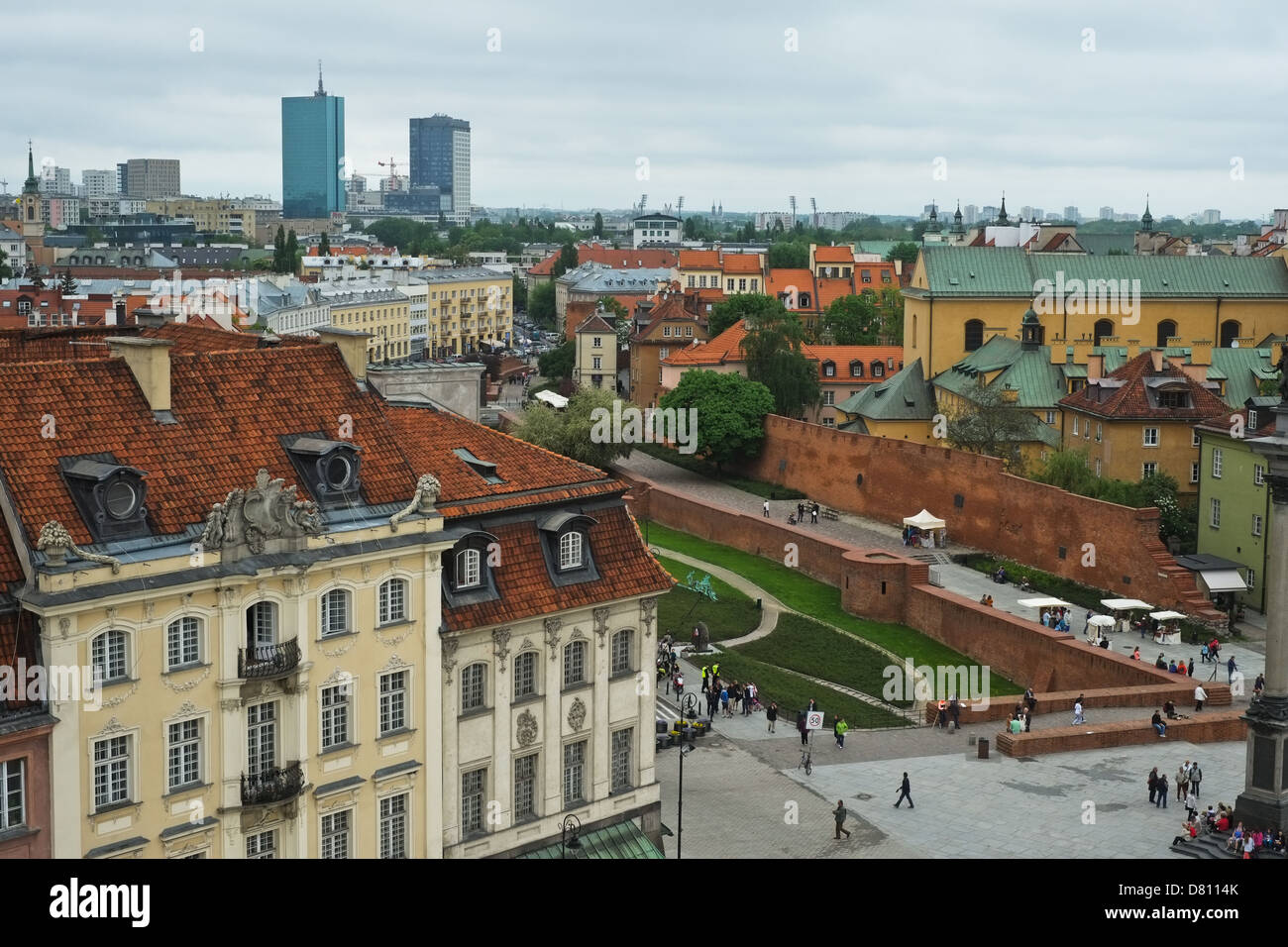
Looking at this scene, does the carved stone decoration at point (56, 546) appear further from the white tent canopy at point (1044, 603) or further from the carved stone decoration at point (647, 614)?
the white tent canopy at point (1044, 603)

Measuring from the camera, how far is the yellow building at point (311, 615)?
2127 centimetres

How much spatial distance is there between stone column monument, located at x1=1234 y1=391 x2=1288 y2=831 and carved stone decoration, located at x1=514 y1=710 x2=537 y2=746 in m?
11.7

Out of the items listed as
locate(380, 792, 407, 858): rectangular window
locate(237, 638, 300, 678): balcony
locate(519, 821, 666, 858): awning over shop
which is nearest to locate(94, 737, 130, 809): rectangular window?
locate(237, 638, 300, 678): balcony

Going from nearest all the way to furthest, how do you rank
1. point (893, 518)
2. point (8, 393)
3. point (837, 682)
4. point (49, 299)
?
1. point (8, 393)
2. point (837, 682)
3. point (893, 518)
4. point (49, 299)

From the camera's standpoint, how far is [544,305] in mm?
168500

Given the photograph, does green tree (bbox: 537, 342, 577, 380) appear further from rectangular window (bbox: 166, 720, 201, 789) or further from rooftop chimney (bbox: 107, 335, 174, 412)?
rectangular window (bbox: 166, 720, 201, 789)

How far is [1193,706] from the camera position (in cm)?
3791

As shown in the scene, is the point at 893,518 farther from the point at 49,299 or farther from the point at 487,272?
the point at 487,272

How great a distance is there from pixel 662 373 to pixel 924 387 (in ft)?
57.9

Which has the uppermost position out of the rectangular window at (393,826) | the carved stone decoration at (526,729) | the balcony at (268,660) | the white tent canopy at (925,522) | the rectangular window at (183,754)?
the balcony at (268,660)

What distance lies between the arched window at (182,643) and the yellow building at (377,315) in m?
92.6

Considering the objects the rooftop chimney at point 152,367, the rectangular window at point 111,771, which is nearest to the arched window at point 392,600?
the rooftop chimney at point 152,367
